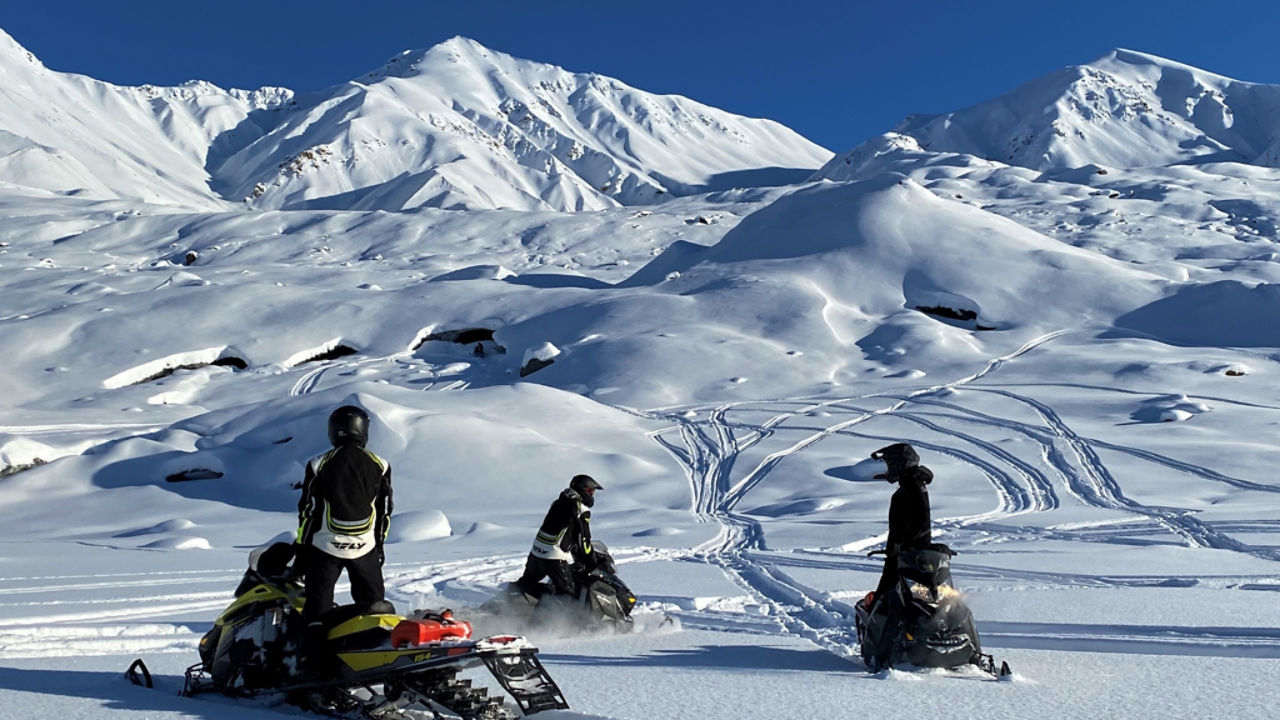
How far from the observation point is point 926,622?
5.78 m

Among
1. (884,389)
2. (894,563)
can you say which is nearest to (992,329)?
(884,389)

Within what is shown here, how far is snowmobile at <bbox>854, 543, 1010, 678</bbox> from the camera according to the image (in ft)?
18.9

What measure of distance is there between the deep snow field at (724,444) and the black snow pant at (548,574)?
39cm

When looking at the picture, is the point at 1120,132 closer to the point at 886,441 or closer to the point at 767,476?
the point at 886,441

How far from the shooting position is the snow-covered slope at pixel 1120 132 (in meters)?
170

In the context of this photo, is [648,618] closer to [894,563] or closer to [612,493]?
[894,563]

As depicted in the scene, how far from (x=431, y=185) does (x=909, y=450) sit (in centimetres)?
14067

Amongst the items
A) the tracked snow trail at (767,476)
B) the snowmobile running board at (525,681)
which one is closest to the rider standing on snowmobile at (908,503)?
the tracked snow trail at (767,476)

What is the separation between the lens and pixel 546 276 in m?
53.2

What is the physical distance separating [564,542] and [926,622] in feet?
10.0

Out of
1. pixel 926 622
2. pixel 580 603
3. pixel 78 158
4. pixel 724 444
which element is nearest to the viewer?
pixel 926 622

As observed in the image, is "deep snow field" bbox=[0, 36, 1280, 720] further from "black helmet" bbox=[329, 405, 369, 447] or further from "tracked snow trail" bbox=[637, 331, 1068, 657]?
"black helmet" bbox=[329, 405, 369, 447]

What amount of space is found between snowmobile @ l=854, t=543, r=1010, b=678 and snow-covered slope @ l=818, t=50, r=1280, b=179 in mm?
159427

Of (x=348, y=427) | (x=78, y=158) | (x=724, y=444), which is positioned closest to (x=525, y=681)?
(x=348, y=427)
